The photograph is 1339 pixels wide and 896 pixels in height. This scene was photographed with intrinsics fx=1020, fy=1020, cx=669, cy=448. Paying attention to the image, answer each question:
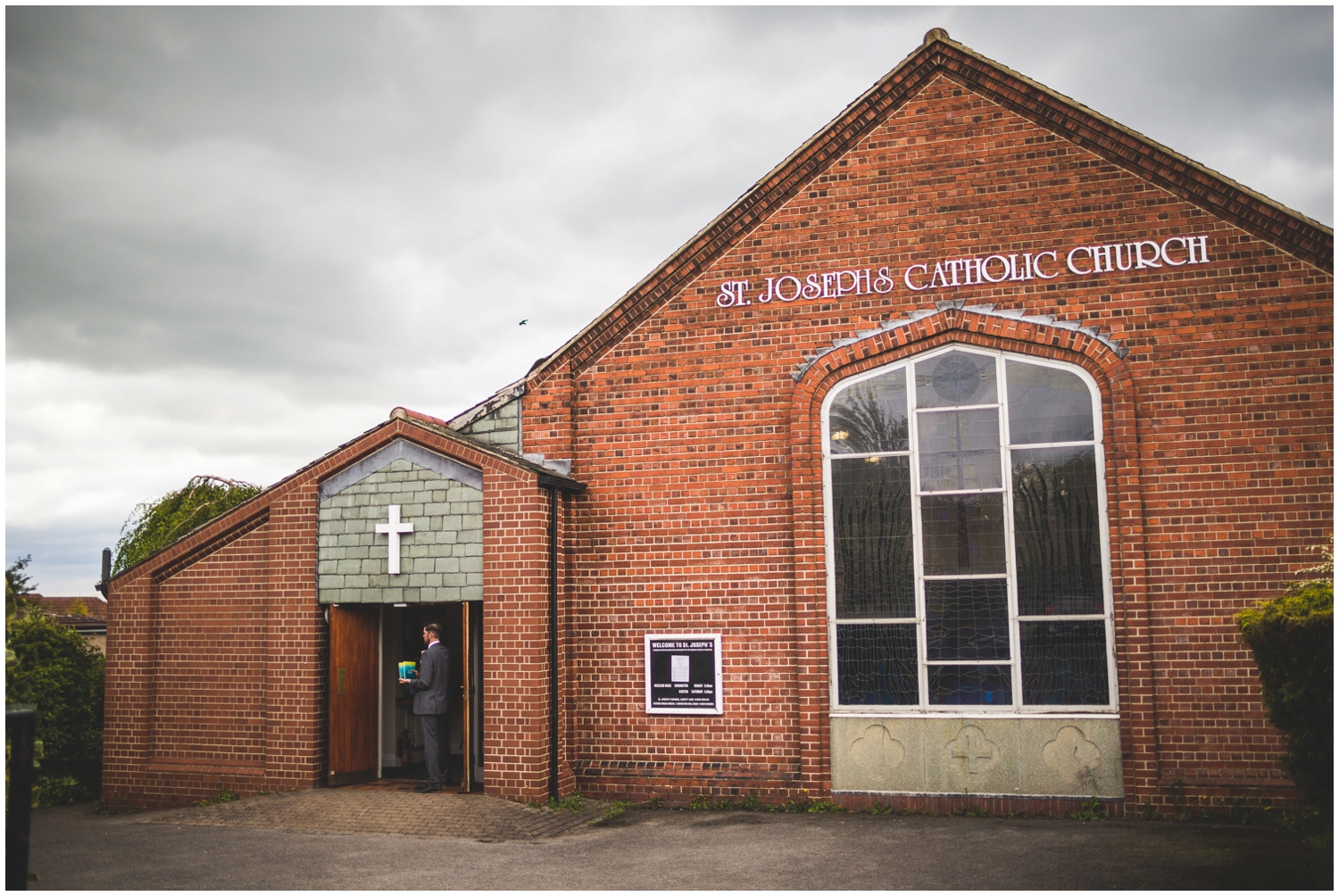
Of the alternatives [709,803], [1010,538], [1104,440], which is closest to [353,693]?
[709,803]

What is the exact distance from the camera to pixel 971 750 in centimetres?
1055

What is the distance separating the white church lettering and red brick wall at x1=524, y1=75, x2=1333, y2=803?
0.34 feet

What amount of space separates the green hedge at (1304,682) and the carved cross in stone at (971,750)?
345 centimetres

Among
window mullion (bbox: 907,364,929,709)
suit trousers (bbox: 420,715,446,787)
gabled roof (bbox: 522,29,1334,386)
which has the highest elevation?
gabled roof (bbox: 522,29,1334,386)

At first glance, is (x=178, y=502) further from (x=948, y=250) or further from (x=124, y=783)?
(x=948, y=250)

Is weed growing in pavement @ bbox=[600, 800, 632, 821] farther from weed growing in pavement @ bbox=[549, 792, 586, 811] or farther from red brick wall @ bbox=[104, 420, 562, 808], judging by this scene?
red brick wall @ bbox=[104, 420, 562, 808]

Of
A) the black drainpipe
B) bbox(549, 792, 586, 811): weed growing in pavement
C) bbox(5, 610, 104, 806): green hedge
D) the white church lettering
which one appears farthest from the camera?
bbox(5, 610, 104, 806): green hedge

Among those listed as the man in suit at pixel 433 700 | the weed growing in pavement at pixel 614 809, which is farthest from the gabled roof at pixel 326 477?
the weed growing in pavement at pixel 614 809

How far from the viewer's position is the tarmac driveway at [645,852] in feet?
26.5

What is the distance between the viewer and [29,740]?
17.4 feet

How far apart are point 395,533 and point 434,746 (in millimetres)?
2471

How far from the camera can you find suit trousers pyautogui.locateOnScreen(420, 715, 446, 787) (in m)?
11.5

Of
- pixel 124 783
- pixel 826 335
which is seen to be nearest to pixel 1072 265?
pixel 826 335

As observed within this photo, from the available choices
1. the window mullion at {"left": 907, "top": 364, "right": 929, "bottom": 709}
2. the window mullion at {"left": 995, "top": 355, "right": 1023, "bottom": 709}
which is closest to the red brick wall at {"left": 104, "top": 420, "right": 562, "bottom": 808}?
the window mullion at {"left": 907, "top": 364, "right": 929, "bottom": 709}
